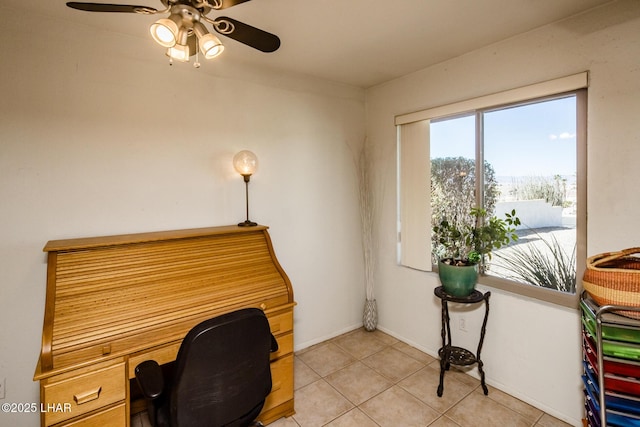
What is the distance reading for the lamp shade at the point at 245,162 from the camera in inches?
95.0

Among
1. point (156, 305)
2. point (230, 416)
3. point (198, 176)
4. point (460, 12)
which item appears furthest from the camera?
point (198, 176)

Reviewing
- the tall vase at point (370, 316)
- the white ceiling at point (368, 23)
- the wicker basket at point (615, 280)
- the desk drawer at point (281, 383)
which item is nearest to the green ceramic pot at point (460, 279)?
the wicker basket at point (615, 280)

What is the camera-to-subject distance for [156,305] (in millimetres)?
1717

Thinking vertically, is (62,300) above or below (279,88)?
below

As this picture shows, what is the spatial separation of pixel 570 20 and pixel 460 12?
2.30 feet

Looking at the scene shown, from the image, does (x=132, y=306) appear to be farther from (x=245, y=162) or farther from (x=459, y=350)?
(x=459, y=350)

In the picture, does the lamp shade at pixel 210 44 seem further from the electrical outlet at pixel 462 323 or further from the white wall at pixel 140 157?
the electrical outlet at pixel 462 323

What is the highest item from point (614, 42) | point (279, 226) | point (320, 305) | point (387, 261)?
point (614, 42)

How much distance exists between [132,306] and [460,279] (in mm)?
2114

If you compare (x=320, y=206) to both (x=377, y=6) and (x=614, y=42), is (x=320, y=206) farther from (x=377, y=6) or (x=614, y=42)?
(x=614, y=42)

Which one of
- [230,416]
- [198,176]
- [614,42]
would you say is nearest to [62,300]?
[230,416]

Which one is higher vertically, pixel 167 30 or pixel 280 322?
pixel 167 30

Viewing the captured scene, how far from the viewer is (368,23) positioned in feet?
6.54

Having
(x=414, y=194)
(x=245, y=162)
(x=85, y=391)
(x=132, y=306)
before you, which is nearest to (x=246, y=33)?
(x=245, y=162)
